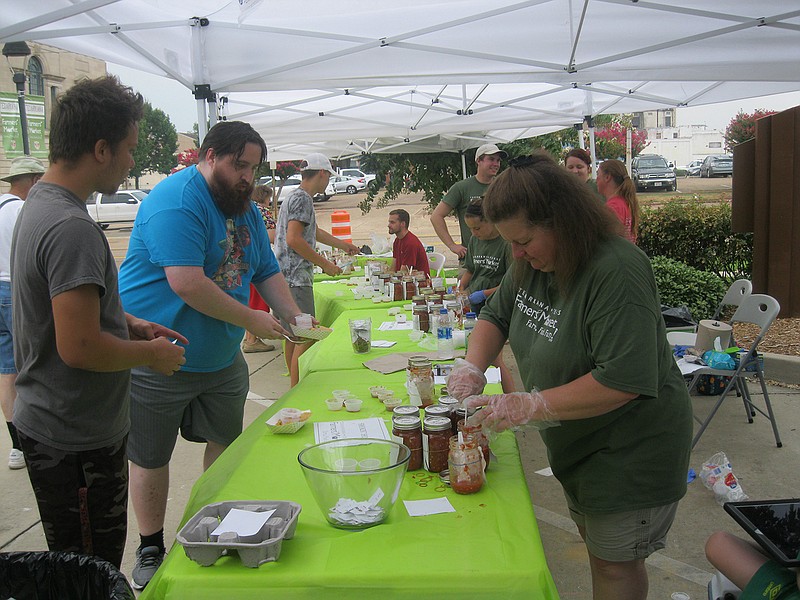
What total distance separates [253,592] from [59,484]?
82 centimetres

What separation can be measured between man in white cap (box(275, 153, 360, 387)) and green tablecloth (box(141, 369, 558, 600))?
3.20m

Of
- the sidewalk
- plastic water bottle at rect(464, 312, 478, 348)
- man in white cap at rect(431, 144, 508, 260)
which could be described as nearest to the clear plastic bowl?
the sidewalk

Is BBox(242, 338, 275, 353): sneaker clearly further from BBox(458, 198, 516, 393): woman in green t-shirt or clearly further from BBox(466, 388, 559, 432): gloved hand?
BBox(466, 388, 559, 432): gloved hand

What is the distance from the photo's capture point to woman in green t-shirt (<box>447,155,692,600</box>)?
1.62 m

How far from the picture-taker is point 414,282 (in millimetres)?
5117

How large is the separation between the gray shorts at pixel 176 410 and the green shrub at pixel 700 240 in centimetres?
573

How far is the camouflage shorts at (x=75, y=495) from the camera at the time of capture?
1.88 meters

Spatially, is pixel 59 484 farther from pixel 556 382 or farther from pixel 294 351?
pixel 294 351

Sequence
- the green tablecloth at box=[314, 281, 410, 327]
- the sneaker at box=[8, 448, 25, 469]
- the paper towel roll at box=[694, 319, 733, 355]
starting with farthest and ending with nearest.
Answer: the green tablecloth at box=[314, 281, 410, 327] < the paper towel roll at box=[694, 319, 733, 355] < the sneaker at box=[8, 448, 25, 469]

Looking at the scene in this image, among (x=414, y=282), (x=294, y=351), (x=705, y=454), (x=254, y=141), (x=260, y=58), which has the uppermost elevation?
(x=260, y=58)

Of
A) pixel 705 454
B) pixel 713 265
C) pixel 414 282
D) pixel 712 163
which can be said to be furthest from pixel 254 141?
pixel 712 163

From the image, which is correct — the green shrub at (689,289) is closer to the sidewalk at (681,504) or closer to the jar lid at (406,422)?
the sidewalk at (681,504)

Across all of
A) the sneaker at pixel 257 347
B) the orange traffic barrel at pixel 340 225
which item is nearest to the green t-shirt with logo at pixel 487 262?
the sneaker at pixel 257 347

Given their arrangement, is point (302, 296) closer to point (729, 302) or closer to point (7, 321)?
point (7, 321)
